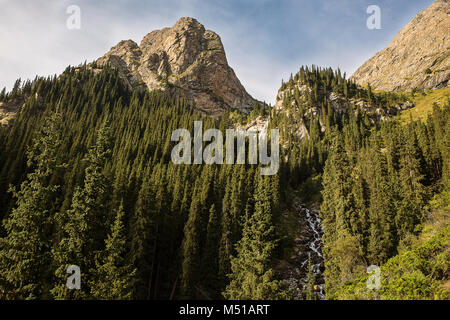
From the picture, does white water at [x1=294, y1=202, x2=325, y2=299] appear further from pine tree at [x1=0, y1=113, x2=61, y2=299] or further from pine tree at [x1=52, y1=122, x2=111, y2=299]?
pine tree at [x1=0, y1=113, x2=61, y2=299]

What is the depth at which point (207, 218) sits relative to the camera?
5200 centimetres

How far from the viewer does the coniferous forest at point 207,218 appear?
1861 centimetres

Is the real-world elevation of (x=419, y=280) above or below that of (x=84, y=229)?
below

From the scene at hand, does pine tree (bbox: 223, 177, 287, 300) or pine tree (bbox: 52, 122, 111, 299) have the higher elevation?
pine tree (bbox: 52, 122, 111, 299)

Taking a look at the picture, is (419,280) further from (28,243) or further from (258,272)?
(28,243)

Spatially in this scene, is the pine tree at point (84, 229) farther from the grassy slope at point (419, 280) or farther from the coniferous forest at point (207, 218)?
the grassy slope at point (419, 280)

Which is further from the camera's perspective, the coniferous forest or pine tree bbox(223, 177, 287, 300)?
pine tree bbox(223, 177, 287, 300)

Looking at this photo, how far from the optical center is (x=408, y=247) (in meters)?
32.8

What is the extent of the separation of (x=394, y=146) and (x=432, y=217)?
117 feet

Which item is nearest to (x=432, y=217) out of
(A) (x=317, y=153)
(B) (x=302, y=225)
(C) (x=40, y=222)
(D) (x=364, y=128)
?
(B) (x=302, y=225)

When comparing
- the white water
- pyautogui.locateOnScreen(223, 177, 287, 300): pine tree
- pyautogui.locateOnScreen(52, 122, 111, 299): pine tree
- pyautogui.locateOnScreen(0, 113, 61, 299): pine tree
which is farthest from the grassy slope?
the white water

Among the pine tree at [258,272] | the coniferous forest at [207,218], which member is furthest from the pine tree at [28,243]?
the pine tree at [258,272]

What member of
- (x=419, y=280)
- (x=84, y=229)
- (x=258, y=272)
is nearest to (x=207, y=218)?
(x=258, y=272)

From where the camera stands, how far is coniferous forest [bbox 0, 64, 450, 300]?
61.1 ft
